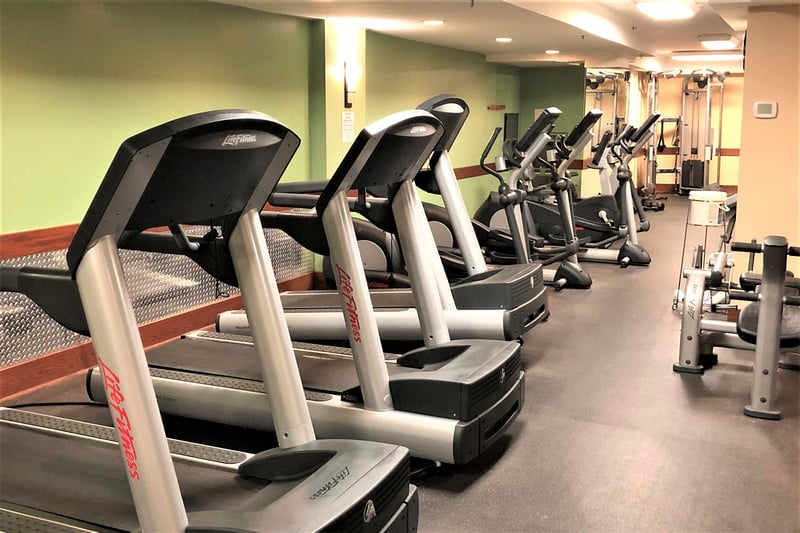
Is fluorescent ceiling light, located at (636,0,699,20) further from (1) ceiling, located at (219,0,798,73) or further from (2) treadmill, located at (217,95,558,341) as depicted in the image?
(2) treadmill, located at (217,95,558,341)

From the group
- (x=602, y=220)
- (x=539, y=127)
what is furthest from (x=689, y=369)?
(x=602, y=220)

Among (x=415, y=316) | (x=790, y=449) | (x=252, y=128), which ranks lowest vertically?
(x=790, y=449)

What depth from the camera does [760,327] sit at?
3.69 m

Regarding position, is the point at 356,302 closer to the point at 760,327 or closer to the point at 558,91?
the point at 760,327

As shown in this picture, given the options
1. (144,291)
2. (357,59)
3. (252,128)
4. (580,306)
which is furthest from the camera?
(357,59)

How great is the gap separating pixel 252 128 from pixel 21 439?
1.68 meters

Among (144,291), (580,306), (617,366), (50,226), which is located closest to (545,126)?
(580,306)

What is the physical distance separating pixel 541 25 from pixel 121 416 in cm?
561

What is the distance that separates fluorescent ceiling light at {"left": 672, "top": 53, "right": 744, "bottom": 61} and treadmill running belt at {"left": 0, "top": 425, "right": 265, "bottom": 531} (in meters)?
11.2

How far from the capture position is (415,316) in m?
4.52

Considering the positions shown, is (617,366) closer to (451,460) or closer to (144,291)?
(451,460)

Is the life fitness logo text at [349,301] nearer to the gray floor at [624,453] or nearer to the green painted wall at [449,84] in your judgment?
the gray floor at [624,453]

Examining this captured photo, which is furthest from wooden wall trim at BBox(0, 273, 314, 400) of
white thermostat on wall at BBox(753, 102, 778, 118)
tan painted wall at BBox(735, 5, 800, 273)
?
white thermostat on wall at BBox(753, 102, 778, 118)

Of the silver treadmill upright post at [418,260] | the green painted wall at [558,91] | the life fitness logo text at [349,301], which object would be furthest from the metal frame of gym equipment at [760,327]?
the green painted wall at [558,91]
